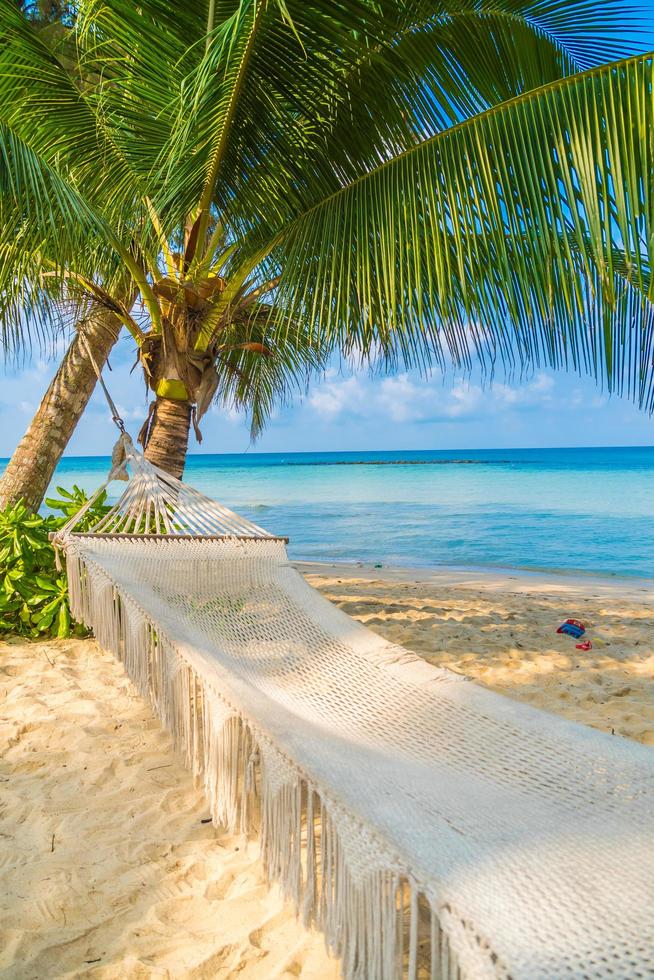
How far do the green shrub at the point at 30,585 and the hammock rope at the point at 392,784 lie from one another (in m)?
0.61

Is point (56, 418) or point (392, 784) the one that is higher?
point (56, 418)

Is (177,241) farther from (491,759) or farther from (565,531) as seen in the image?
(565,531)

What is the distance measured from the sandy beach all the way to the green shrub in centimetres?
8

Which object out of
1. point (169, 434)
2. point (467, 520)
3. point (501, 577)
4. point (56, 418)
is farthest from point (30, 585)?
point (467, 520)

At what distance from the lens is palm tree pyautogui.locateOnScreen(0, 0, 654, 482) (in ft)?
5.68

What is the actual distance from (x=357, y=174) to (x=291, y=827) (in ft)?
6.42

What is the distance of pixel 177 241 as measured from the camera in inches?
132

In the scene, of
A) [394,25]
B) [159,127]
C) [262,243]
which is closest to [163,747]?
[262,243]

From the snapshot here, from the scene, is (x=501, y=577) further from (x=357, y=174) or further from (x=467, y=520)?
(x=467, y=520)

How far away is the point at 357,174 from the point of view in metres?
2.21

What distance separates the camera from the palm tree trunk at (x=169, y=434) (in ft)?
8.86

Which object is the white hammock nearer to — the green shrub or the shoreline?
the green shrub

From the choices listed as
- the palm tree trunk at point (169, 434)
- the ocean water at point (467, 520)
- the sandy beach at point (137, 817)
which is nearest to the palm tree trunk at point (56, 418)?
the palm tree trunk at point (169, 434)

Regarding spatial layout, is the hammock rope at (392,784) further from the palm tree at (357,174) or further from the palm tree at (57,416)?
the palm tree at (57,416)
